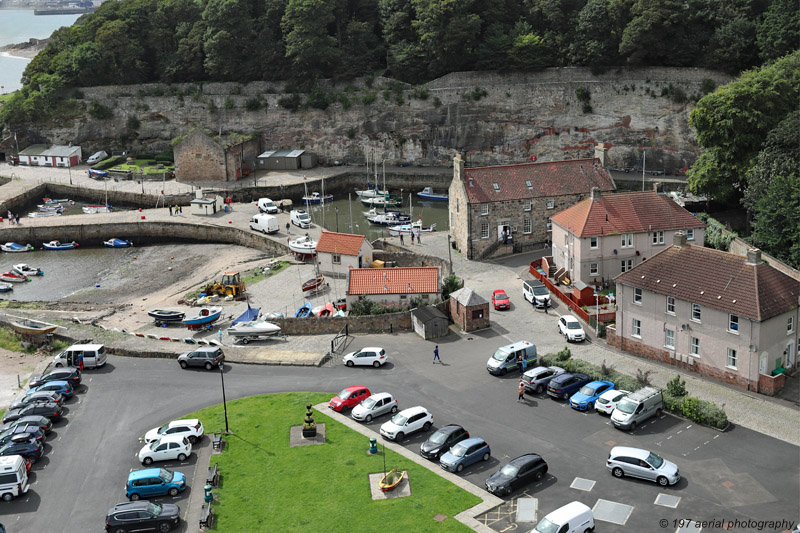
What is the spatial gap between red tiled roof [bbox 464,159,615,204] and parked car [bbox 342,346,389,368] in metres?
17.6

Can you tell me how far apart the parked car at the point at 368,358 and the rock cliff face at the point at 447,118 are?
139 ft

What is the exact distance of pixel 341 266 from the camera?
5703 centimetres

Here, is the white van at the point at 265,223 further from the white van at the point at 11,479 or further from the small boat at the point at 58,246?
the white van at the point at 11,479

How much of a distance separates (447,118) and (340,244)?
3160cm

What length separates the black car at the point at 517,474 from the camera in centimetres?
3188

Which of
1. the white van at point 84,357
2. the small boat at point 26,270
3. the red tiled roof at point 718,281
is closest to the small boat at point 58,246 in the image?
the small boat at point 26,270

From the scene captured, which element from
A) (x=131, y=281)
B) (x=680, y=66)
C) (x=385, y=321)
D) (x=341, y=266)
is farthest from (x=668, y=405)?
(x=680, y=66)

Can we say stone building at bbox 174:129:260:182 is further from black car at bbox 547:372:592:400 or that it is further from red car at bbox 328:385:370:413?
black car at bbox 547:372:592:400

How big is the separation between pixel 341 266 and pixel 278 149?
117 feet

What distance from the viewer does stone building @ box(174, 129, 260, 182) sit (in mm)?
82688

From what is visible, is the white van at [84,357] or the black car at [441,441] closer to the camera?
the black car at [441,441]

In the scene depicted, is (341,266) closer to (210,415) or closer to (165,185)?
(210,415)

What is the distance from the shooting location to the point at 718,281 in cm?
4131

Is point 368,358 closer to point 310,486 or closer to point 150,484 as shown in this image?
point 310,486
